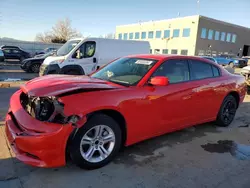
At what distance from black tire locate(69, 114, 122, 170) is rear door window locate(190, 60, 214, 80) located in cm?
200

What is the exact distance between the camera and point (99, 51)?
952 cm

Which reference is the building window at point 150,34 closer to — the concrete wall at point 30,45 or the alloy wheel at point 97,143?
the concrete wall at point 30,45

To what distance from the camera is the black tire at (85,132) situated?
277 cm

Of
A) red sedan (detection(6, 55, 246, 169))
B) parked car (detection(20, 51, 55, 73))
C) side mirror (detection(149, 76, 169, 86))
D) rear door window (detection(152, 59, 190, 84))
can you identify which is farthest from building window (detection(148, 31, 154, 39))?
side mirror (detection(149, 76, 169, 86))

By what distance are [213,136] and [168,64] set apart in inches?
75.5

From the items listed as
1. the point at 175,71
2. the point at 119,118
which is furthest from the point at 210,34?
the point at 119,118

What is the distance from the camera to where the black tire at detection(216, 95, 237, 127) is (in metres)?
5.05

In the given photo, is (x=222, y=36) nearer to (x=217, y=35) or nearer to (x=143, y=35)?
(x=217, y=35)

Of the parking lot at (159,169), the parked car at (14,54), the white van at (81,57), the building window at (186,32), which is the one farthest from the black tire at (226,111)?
the building window at (186,32)

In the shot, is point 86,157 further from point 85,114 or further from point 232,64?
point 232,64

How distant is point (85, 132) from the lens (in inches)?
111

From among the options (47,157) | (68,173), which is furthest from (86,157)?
(47,157)

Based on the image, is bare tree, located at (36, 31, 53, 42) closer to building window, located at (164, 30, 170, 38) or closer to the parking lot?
building window, located at (164, 30, 170, 38)

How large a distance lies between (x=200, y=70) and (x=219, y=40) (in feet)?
140
